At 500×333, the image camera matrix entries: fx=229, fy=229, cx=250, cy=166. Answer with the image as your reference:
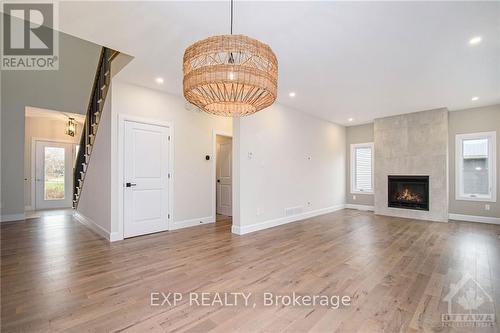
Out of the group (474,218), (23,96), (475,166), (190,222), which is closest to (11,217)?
(23,96)

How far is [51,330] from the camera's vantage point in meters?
1.76

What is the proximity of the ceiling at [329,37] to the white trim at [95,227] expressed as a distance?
108 inches

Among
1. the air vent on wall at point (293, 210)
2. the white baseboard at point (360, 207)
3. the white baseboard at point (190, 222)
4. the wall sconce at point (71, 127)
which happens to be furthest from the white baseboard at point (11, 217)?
the white baseboard at point (360, 207)

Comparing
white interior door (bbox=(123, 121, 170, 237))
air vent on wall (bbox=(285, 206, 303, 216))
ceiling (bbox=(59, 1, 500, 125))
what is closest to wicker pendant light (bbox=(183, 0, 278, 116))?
ceiling (bbox=(59, 1, 500, 125))

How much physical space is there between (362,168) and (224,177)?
4.61 metres

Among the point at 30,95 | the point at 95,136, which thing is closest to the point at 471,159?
the point at 95,136

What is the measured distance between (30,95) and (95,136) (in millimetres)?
2828

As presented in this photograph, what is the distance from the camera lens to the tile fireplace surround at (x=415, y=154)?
5.74 meters

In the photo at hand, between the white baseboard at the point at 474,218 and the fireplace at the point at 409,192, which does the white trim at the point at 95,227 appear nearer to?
the fireplace at the point at 409,192

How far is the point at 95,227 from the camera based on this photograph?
15.3 ft

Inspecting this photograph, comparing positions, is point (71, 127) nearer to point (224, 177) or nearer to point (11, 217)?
point (11, 217)

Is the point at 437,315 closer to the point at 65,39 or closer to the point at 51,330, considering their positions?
the point at 51,330

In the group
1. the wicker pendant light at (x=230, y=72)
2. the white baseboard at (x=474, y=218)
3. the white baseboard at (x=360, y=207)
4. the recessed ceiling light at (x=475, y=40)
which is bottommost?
the white baseboard at (x=360, y=207)

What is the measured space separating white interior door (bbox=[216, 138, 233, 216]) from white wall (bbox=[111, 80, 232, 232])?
0.96m
